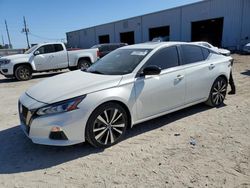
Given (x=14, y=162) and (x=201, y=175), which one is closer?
(x=201, y=175)

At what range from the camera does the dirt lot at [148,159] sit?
3.09m

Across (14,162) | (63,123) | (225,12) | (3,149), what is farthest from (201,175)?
(225,12)

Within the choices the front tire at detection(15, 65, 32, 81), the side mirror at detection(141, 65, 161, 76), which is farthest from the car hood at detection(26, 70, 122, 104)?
the front tire at detection(15, 65, 32, 81)

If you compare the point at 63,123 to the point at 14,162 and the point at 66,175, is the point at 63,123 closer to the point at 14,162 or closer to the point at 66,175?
the point at 66,175

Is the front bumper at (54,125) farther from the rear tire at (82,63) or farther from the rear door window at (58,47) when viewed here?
the rear tire at (82,63)

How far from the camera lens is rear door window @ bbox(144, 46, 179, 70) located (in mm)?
4551

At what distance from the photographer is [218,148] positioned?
380 cm

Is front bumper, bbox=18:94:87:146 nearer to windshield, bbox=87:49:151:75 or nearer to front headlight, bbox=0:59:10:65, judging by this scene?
windshield, bbox=87:49:151:75

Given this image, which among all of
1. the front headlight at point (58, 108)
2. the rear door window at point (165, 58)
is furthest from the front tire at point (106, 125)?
the rear door window at point (165, 58)

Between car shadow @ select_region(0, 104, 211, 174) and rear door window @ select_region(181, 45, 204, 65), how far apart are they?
142cm

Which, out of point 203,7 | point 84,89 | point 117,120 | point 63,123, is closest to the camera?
point 63,123

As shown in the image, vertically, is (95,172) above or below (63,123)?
below

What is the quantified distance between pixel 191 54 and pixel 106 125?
2.56 m

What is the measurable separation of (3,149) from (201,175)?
318 cm
